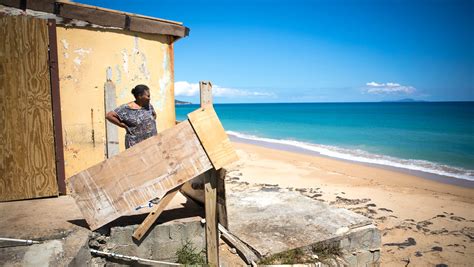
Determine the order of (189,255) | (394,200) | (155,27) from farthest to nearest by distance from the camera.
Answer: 1. (394,200)
2. (155,27)
3. (189,255)

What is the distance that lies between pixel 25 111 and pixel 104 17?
1918 millimetres

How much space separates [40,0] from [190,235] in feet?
12.9

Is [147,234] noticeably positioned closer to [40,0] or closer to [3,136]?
[3,136]

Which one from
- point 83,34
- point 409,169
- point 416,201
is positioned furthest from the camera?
point 409,169

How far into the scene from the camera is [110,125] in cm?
506

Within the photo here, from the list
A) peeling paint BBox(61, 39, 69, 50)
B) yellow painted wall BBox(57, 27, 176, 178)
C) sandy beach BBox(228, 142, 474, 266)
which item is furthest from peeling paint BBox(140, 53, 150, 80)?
sandy beach BBox(228, 142, 474, 266)

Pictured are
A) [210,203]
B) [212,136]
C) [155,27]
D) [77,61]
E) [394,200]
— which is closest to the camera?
[212,136]

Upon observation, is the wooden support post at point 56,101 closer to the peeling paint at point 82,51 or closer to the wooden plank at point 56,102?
the wooden plank at point 56,102

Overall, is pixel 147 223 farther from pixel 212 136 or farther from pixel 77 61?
pixel 77 61

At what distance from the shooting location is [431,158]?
16812 mm

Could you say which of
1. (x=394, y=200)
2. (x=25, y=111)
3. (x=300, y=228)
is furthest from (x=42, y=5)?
(x=394, y=200)

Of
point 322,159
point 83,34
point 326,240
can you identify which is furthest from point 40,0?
point 322,159

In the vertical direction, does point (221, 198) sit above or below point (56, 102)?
below

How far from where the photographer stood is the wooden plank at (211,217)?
295 cm
